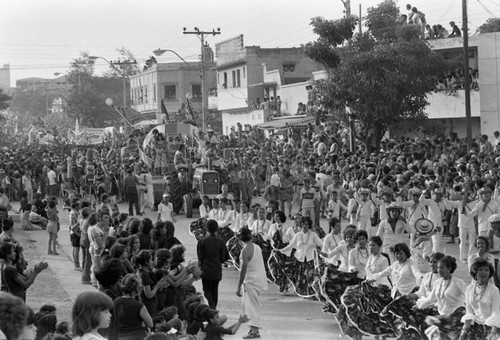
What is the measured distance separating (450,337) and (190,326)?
271 centimetres

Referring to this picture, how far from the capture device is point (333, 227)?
16250 mm

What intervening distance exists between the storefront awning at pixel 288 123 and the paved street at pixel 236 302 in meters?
21.5

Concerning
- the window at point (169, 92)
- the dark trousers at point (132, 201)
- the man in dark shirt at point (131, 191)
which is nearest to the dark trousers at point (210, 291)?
the man in dark shirt at point (131, 191)

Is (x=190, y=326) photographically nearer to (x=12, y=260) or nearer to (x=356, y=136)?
(x=12, y=260)

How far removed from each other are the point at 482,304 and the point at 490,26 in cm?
4993

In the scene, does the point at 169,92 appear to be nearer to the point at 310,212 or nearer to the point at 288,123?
the point at 288,123

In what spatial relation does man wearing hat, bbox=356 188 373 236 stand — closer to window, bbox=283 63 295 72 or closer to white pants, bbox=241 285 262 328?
white pants, bbox=241 285 262 328

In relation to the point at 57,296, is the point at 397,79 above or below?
above

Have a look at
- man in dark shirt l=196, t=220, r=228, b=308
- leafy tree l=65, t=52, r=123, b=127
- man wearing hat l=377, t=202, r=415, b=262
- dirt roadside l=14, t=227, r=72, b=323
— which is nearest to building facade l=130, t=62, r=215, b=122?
leafy tree l=65, t=52, r=123, b=127

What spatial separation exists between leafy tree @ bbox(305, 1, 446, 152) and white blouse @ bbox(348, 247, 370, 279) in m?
20.2

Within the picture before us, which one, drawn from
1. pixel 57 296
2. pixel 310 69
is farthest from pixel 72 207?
pixel 310 69

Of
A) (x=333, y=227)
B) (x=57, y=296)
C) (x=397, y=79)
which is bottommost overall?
(x=57, y=296)

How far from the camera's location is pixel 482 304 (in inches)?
416

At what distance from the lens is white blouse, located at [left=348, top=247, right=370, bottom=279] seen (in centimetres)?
1415
